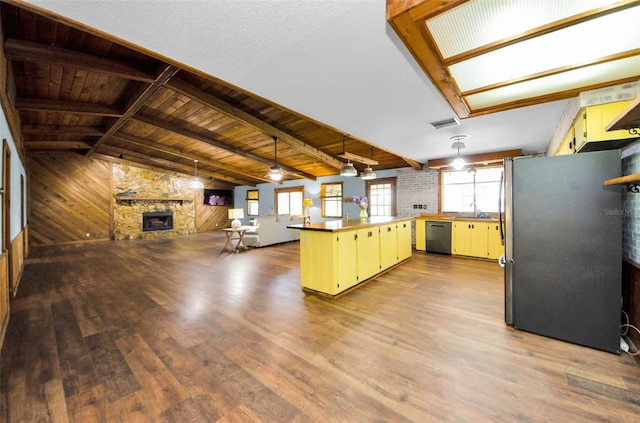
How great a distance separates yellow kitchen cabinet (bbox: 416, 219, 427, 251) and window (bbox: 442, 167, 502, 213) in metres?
0.86

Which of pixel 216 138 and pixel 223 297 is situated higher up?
pixel 216 138

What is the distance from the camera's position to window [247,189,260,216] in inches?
476

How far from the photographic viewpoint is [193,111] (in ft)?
16.0

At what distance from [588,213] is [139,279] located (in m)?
5.89

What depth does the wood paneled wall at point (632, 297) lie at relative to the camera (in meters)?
2.01

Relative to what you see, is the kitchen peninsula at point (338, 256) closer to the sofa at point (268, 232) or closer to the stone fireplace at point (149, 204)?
the sofa at point (268, 232)

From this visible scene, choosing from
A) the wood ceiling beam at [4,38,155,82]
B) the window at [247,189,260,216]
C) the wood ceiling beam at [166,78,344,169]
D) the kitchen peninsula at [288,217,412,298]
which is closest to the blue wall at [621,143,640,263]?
the kitchen peninsula at [288,217,412,298]

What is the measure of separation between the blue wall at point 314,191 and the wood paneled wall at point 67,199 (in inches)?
205

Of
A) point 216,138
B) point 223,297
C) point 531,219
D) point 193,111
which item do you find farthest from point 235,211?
point 531,219

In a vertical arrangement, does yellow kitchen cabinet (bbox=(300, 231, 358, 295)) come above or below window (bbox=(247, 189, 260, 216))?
below

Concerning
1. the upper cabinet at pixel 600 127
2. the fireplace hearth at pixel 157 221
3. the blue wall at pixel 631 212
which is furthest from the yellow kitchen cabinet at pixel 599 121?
the fireplace hearth at pixel 157 221

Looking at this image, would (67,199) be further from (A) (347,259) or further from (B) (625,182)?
(B) (625,182)

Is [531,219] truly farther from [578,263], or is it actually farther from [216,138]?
Answer: [216,138]

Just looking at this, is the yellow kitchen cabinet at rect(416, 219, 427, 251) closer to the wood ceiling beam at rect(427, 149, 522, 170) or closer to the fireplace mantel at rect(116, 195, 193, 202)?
the wood ceiling beam at rect(427, 149, 522, 170)
